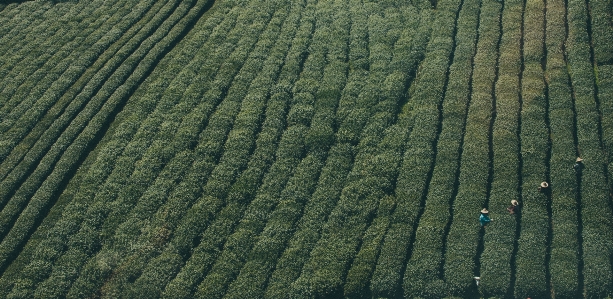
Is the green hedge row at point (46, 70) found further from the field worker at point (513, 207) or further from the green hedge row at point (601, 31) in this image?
the green hedge row at point (601, 31)

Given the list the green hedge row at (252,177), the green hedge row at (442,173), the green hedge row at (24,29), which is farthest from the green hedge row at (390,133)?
the green hedge row at (24,29)

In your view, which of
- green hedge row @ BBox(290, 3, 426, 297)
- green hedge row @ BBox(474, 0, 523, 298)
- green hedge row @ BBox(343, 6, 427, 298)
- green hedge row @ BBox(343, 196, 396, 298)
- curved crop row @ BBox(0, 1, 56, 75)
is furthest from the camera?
curved crop row @ BBox(0, 1, 56, 75)

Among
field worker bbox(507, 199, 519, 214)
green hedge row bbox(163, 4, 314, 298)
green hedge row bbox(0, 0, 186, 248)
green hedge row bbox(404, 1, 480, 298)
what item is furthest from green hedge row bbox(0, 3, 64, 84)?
field worker bbox(507, 199, 519, 214)

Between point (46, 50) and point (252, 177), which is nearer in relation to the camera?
point (252, 177)

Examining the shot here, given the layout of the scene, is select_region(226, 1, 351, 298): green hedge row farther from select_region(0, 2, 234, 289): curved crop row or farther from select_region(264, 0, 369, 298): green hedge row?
select_region(0, 2, 234, 289): curved crop row

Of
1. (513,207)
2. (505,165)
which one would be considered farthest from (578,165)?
(513,207)

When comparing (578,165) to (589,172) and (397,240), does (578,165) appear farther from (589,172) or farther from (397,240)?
(397,240)

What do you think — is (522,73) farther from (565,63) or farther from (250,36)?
(250,36)
